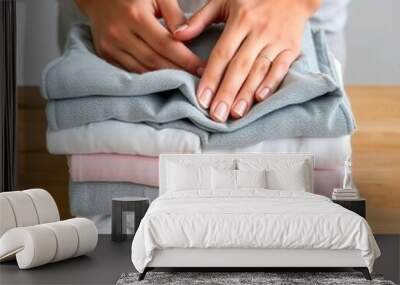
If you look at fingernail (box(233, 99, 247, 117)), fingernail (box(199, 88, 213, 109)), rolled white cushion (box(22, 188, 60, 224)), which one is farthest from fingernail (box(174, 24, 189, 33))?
rolled white cushion (box(22, 188, 60, 224))

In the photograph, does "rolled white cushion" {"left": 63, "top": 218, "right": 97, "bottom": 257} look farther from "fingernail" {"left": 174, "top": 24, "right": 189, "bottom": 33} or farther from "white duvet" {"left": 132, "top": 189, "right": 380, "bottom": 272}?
"fingernail" {"left": 174, "top": 24, "right": 189, "bottom": 33}

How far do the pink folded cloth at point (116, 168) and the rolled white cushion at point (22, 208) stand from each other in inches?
18.6

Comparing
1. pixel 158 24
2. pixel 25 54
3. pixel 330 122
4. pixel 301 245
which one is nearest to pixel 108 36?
pixel 158 24

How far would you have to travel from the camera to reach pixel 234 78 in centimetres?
400

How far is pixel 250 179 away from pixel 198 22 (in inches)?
32.2

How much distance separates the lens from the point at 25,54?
438cm

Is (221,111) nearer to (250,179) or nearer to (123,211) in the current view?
(250,179)

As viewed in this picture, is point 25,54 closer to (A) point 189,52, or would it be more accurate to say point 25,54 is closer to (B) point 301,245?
(A) point 189,52

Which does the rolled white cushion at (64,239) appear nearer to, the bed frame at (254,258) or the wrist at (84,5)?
the bed frame at (254,258)

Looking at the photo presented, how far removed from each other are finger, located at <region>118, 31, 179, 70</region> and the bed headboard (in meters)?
0.47

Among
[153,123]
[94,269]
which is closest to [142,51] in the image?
[153,123]

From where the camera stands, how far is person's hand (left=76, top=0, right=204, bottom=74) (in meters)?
4.07

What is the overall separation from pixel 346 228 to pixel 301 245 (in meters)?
0.18

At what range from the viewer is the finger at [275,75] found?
4.00 metres
